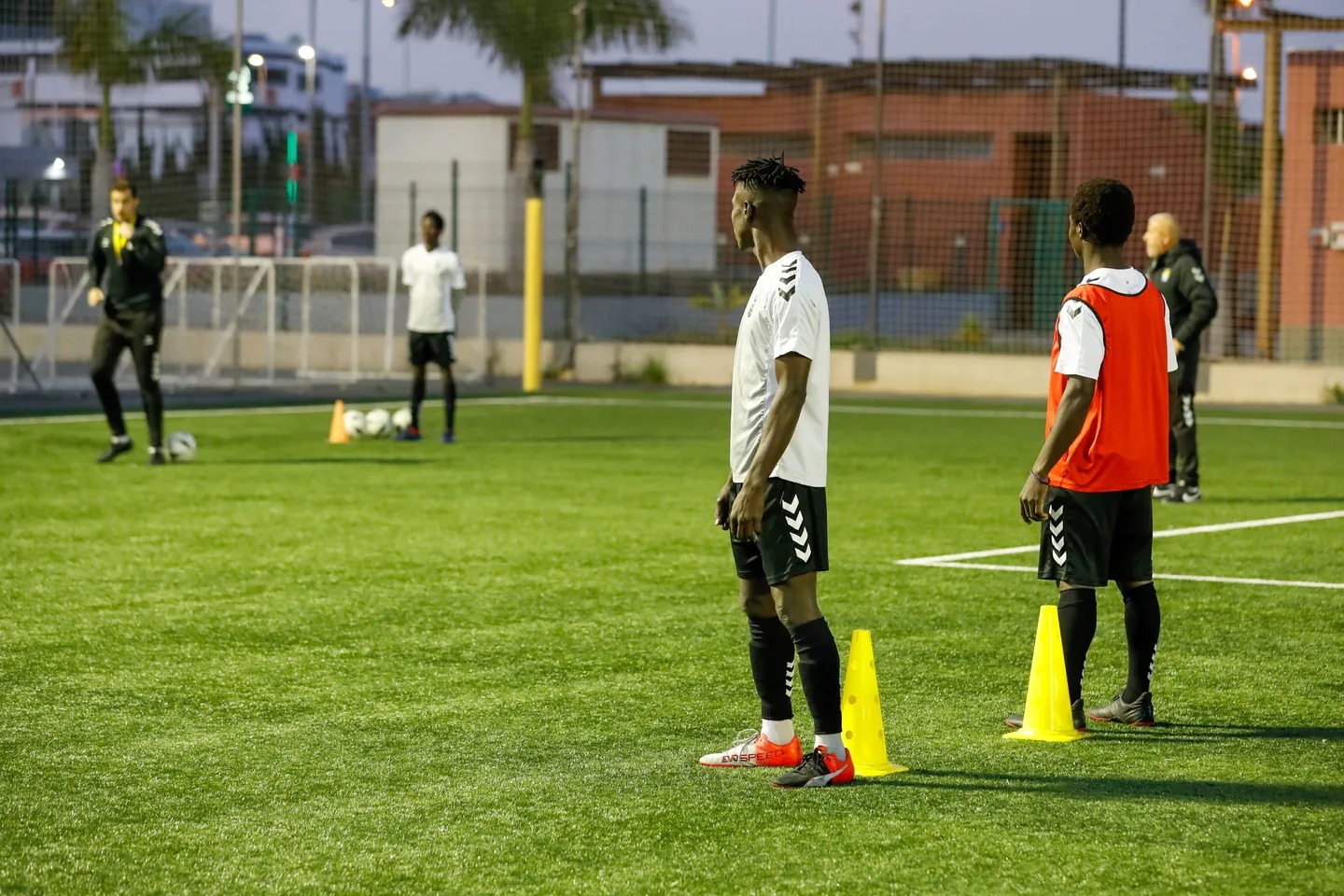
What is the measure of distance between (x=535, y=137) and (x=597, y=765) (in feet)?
110

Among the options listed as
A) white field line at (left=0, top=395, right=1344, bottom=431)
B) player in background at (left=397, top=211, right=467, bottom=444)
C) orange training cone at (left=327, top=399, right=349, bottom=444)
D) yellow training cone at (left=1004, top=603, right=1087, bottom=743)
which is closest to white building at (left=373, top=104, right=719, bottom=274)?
white field line at (left=0, top=395, right=1344, bottom=431)

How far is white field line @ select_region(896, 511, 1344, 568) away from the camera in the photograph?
418 inches

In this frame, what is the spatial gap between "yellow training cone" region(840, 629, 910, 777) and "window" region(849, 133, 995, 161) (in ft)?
116

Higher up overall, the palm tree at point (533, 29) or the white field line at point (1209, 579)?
the palm tree at point (533, 29)


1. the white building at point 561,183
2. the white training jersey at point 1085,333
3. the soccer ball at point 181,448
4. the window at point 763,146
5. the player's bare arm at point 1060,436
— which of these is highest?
the window at point 763,146

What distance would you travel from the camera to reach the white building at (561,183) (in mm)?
29328

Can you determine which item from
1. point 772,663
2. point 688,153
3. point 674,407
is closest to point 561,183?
point 688,153

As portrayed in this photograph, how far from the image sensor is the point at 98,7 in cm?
2981

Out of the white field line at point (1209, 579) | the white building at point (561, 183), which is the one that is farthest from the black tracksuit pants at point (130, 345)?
the white building at point (561, 183)

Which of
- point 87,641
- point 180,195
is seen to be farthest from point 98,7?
point 87,641

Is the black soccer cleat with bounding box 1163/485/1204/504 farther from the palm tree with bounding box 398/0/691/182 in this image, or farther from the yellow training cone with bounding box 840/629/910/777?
the palm tree with bounding box 398/0/691/182

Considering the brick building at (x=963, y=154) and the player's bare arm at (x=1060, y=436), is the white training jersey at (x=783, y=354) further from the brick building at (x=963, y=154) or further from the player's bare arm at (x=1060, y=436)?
the brick building at (x=963, y=154)

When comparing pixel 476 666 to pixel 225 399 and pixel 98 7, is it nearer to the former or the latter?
pixel 225 399

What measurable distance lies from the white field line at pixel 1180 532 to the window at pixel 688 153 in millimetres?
29536
